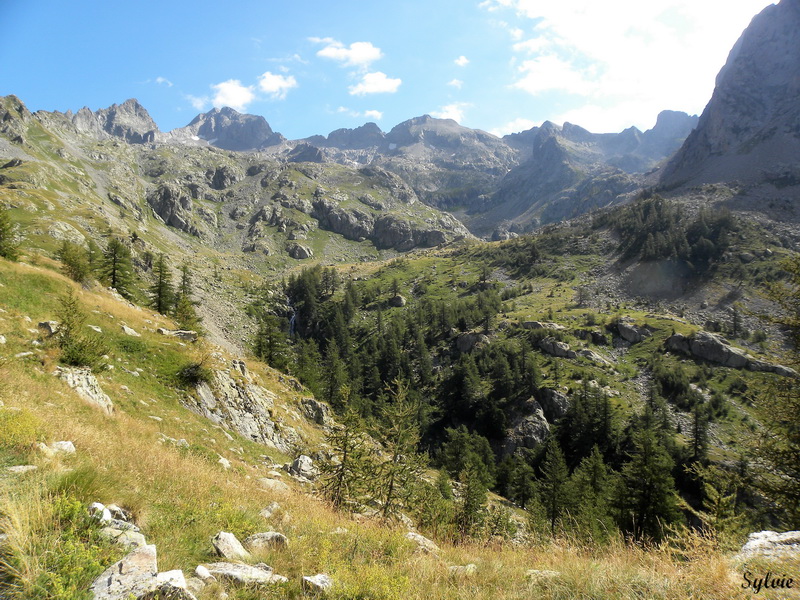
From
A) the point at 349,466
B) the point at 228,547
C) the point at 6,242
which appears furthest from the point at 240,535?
the point at 6,242

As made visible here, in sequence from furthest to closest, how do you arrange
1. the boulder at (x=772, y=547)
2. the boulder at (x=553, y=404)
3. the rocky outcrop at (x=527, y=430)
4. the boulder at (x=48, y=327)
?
the boulder at (x=553, y=404)
the rocky outcrop at (x=527, y=430)
the boulder at (x=48, y=327)
the boulder at (x=772, y=547)

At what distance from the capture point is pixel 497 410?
78.7 m

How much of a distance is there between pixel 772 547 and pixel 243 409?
1051 inches

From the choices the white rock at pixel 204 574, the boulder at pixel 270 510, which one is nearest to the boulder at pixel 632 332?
the boulder at pixel 270 510

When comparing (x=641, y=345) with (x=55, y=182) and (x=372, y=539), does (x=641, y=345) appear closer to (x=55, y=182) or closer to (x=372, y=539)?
(x=372, y=539)

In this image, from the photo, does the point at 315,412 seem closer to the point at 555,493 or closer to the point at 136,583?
the point at 555,493

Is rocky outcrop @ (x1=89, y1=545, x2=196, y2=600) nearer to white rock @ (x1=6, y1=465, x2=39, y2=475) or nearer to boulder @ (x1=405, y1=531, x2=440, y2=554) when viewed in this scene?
white rock @ (x1=6, y1=465, x2=39, y2=475)

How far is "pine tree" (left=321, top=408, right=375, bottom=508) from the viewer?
15.2 m

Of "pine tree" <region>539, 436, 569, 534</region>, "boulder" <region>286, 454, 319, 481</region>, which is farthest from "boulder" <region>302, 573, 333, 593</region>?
"pine tree" <region>539, 436, 569, 534</region>

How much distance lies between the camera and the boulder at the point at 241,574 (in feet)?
17.2

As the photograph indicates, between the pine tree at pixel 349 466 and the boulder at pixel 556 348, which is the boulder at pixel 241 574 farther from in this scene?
the boulder at pixel 556 348

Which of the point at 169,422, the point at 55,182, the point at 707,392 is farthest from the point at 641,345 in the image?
the point at 55,182

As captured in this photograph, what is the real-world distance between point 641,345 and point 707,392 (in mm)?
21397

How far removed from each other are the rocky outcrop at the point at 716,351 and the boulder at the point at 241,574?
107 metres
